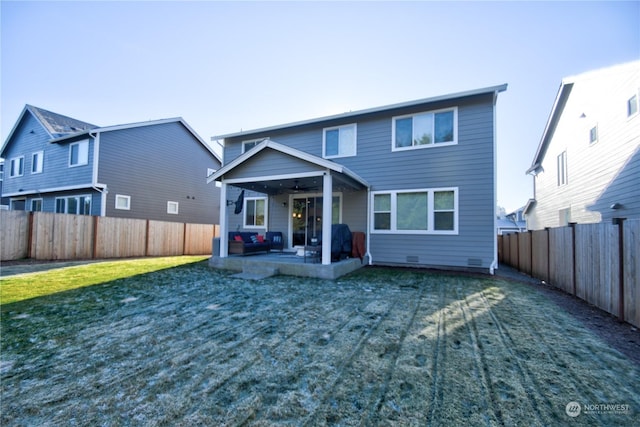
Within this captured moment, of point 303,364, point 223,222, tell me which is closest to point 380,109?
point 223,222

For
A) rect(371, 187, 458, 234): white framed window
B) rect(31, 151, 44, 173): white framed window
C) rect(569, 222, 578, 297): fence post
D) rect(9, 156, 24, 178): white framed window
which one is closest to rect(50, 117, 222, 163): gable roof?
rect(31, 151, 44, 173): white framed window

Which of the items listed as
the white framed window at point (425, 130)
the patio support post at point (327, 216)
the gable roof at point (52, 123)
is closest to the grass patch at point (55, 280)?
the patio support post at point (327, 216)

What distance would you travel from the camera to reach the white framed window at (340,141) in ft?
32.3

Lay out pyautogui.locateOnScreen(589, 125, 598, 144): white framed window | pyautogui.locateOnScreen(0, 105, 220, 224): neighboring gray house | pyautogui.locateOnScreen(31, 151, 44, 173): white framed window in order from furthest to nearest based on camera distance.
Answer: pyautogui.locateOnScreen(31, 151, 44, 173): white framed window → pyautogui.locateOnScreen(0, 105, 220, 224): neighboring gray house → pyautogui.locateOnScreen(589, 125, 598, 144): white framed window

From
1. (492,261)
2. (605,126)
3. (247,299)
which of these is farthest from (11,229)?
(605,126)

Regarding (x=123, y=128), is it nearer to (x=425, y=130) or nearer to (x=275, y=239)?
(x=275, y=239)

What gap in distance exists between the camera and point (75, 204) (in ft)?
45.6

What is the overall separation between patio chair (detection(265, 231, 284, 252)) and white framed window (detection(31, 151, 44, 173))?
14.8m

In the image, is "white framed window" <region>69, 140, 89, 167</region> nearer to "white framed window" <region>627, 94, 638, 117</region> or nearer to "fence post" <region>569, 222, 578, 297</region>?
"fence post" <region>569, 222, 578, 297</region>

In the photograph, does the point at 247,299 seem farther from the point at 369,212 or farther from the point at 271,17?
the point at 271,17

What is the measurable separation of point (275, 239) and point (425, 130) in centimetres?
672

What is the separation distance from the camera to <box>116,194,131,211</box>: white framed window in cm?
1343

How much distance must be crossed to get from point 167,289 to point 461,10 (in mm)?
10948

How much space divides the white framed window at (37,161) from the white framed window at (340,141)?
16678 mm
